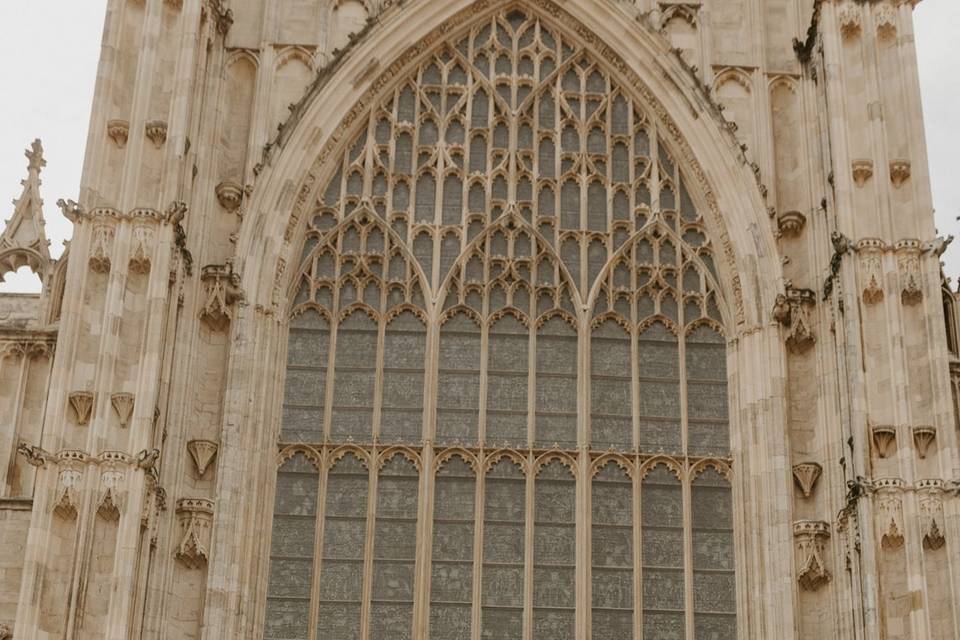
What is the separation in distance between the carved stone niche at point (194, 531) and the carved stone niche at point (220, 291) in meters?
2.69

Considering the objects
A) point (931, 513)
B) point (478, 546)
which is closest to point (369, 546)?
point (478, 546)

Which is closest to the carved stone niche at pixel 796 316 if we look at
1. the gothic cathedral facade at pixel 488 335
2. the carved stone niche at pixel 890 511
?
the gothic cathedral facade at pixel 488 335

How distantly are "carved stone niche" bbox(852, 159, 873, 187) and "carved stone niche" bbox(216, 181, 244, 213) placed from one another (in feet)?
28.2

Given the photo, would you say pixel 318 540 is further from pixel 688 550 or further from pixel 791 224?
pixel 791 224

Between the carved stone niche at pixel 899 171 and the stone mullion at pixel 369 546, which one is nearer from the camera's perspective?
the stone mullion at pixel 369 546

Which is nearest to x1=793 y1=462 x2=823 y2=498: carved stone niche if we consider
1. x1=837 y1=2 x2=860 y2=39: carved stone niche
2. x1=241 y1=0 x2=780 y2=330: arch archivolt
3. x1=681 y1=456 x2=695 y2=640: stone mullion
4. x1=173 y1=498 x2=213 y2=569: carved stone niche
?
x1=681 y1=456 x2=695 y2=640: stone mullion

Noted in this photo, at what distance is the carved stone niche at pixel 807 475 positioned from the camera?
24.4 meters

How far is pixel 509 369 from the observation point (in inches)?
1007

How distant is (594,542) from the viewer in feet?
80.2

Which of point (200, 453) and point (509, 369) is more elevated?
point (509, 369)

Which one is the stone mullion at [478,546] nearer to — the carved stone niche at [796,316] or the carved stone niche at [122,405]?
the carved stone niche at [796,316]

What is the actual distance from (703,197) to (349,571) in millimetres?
7533

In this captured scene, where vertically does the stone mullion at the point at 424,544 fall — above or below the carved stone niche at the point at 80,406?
below

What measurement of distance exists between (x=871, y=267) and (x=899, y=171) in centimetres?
161
